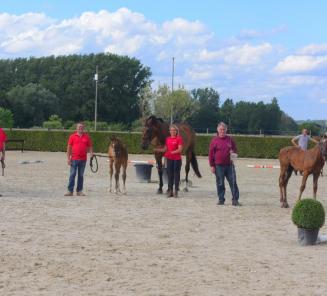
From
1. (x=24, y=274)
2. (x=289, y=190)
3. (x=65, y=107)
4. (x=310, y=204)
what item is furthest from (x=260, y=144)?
(x=65, y=107)

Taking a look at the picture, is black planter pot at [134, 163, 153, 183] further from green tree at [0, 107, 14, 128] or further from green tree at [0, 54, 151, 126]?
green tree at [0, 54, 151, 126]

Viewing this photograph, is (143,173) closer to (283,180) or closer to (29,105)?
(283,180)

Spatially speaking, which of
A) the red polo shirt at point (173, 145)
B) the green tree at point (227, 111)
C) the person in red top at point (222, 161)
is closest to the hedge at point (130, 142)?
the red polo shirt at point (173, 145)

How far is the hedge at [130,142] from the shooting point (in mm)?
39406

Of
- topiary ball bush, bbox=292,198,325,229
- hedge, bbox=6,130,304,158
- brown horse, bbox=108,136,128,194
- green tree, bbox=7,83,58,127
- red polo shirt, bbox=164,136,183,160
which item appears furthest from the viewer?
green tree, bbox=7,83,58,127

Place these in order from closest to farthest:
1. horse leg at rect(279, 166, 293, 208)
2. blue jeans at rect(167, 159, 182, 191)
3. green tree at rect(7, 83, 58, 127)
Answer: horse leg at rect(279, 166, 293, 208) → blue jeans at rect(167, 159, 182, 191) → green tree at rect(7, 83, 58, 127)

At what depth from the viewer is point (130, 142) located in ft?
137

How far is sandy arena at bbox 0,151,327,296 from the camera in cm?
691

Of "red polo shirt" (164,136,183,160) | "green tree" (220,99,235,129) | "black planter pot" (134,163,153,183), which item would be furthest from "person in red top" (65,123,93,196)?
"green tree" (220,99,235,129)

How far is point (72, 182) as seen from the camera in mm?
15945

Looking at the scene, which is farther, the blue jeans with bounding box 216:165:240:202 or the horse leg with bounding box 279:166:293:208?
the blue jeans with bounding box 216:165:240:202

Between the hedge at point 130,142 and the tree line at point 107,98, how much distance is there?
3269 cm

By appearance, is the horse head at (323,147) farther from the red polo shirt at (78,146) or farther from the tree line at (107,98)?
the tree line at (107,98)

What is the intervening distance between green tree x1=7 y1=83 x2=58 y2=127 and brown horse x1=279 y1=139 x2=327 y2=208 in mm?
67635
